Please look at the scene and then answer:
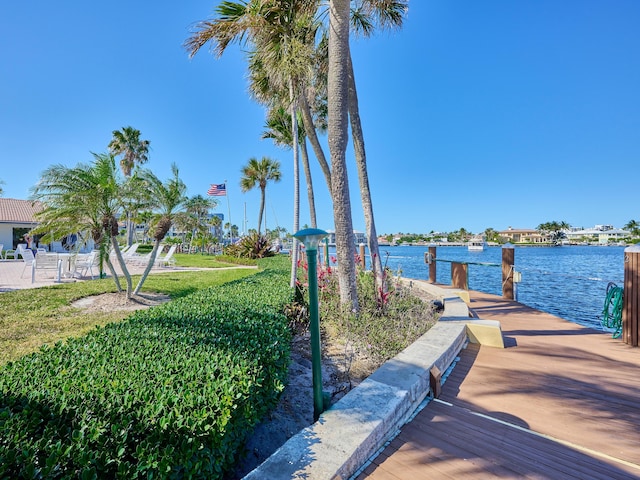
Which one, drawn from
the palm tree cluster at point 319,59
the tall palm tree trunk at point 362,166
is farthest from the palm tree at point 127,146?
the tall palm tree trunk at point 362,166

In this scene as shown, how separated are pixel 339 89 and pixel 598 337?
5413 millimetres

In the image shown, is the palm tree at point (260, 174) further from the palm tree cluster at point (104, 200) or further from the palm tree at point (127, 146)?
the palm tree cluster at point (104, 200)

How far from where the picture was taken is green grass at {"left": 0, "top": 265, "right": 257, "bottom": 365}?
15.4 feet

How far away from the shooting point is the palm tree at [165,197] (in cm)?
777

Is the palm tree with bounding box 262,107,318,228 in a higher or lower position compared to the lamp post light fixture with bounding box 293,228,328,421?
higher

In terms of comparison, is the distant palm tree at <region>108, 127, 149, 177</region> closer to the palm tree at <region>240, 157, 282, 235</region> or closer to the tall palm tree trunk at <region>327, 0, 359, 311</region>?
the palm tree at <region>240, 157, 282, 235</region>

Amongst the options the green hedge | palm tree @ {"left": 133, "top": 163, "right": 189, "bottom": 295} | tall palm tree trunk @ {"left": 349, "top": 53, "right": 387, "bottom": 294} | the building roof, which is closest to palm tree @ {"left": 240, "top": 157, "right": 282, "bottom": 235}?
the building roof

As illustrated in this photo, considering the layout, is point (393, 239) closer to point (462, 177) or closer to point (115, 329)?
point (462, 177)

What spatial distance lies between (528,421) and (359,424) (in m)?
1.45

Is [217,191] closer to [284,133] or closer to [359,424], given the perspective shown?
[284,133]

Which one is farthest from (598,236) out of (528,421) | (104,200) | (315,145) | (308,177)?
(104,200)

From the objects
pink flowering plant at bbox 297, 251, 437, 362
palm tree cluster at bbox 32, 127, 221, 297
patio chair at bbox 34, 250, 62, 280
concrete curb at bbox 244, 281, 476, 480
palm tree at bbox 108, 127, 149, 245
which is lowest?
concrete curb at bbox 244, 281, 476, 480

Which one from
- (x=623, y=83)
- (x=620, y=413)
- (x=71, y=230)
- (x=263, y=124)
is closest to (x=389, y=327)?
(x=620, y=413)

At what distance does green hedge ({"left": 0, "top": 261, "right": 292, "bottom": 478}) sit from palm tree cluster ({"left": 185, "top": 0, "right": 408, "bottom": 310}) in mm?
2567
